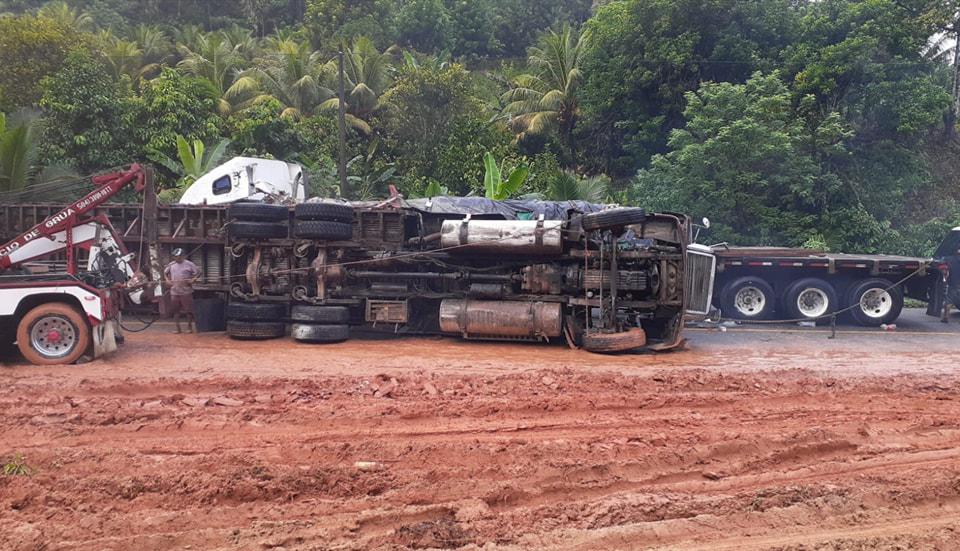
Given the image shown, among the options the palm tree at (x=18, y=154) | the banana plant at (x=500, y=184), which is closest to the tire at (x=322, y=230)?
the banana plant at (x=500, y=184)

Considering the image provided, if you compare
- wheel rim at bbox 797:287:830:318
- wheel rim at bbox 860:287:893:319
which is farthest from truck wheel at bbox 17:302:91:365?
wheel rim at bbox 860:287:893:319

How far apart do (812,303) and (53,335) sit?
15569 mm

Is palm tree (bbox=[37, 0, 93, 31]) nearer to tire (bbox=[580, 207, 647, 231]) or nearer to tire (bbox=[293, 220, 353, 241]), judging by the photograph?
tire (bbox=[293, 220, 353, 241])

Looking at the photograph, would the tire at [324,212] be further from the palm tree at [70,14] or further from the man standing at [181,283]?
the palm tree at [70,14]

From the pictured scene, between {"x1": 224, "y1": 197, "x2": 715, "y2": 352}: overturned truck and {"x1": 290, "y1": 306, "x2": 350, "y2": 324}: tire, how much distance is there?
2 cm

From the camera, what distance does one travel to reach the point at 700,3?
81.6 ft

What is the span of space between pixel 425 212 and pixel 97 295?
602 centimetres

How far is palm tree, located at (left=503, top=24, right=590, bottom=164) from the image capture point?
95.5 ft

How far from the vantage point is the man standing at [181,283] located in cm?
1296

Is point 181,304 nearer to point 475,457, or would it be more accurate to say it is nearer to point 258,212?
point 258,212

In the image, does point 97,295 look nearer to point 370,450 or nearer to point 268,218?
point 268,218

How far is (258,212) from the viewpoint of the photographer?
12.7m

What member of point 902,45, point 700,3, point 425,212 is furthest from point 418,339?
point 902,45

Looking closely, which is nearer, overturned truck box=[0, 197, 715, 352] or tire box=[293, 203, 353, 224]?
overturned truck box=[0, 197, 715, 352]
